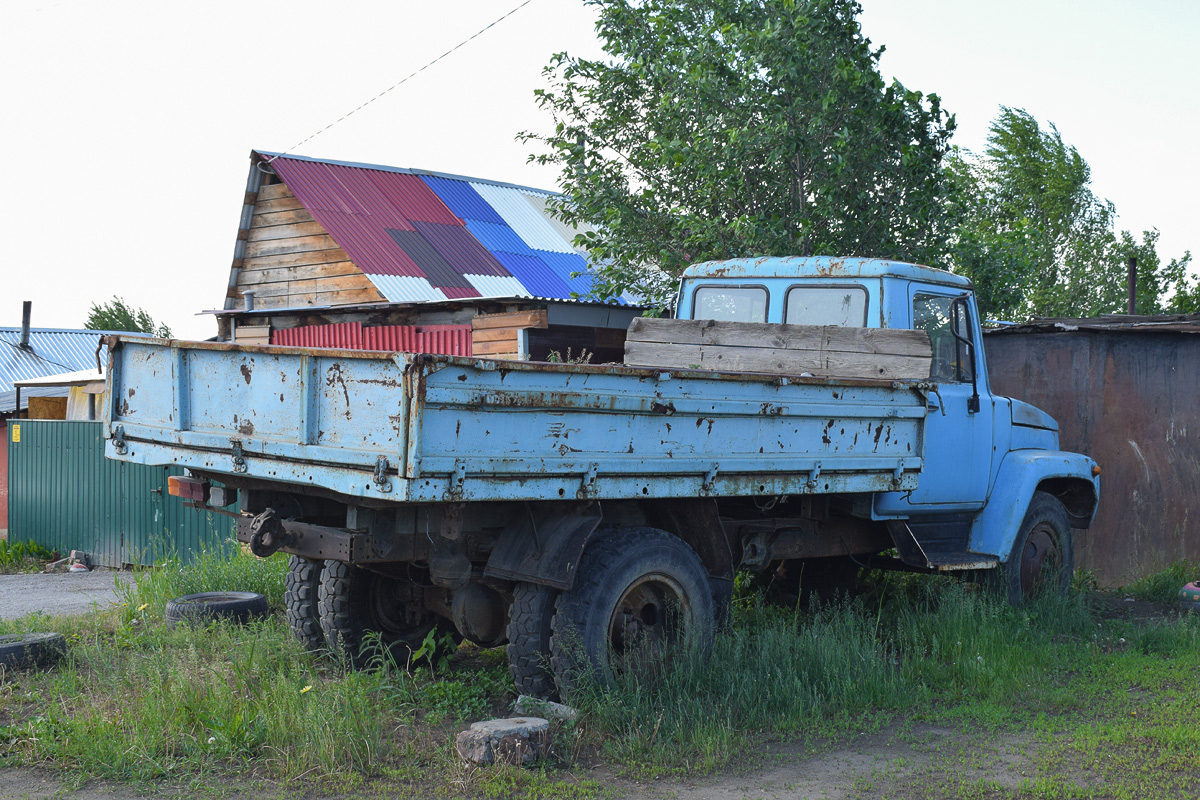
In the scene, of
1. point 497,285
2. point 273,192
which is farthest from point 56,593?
point 273,192

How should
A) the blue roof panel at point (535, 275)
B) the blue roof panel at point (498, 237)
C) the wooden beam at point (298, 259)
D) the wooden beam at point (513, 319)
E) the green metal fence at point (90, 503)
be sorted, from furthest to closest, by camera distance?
the blue roof panel at point (498, 237)
the wooden beam at point (298, 259)
the blue roof panel at point (535, 275)
the wooden beam at point (513, 319)
the green metal fence at point (90, 503)

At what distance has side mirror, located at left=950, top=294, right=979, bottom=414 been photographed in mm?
7066

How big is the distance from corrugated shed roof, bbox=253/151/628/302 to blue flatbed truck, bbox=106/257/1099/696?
963 centimetres

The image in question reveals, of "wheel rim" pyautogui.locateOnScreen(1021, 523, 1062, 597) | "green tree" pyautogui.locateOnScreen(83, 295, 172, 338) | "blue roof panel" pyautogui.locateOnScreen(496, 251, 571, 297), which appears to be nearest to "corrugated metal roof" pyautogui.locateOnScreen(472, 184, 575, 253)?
"blue roof panel" pyautogui.locateOnScreen(496, 251, 571, 297)

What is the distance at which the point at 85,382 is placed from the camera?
17359mm

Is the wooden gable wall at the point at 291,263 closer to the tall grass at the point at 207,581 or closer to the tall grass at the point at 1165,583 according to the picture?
the tall grass at the point at 207,581

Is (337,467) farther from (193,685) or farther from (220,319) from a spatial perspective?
(220,319)

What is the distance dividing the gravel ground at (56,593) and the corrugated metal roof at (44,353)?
19.3m

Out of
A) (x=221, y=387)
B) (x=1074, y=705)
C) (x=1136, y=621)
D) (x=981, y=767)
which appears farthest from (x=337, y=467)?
(x=1136, y=621)

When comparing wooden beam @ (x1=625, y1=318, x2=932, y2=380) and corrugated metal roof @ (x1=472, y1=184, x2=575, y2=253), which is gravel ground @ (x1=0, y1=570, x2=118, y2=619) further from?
corrugated metal roof @ (x1=472, y1=184, x2=575, y2=253)

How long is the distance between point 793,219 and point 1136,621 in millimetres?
5181

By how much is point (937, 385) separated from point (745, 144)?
4.65 meters

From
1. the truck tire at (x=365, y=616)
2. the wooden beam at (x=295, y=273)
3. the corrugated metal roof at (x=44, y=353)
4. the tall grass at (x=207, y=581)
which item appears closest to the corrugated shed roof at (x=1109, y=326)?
the truck tire at (x=365, y=616)

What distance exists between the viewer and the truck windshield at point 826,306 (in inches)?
269
